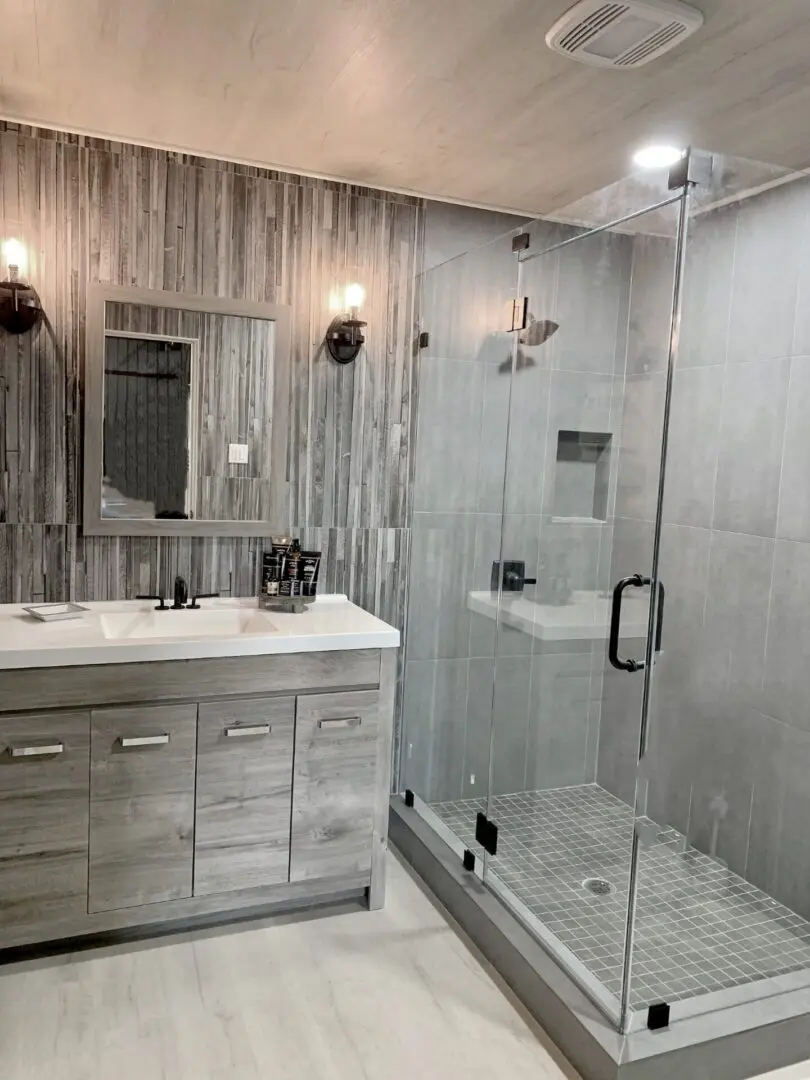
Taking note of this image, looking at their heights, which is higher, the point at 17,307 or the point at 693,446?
the point at 17,307

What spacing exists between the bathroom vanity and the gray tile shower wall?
80 cm

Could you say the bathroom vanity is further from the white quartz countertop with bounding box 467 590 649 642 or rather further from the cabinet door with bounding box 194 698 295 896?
the white quartz countertop with bounding box 467 590 649 642

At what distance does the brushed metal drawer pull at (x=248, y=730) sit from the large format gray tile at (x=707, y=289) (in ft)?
5.01

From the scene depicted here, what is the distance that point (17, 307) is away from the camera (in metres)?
2.48

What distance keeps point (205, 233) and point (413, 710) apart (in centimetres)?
191

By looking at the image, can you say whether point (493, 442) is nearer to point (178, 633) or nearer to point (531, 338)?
point (531, 338)

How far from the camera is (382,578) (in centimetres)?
316

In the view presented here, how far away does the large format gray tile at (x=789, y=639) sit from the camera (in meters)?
2.50

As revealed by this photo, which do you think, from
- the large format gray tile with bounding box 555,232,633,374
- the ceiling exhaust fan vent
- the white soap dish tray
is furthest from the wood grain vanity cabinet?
the ceiling exhaust fan vent

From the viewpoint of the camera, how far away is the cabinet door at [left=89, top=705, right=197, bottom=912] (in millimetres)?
2250

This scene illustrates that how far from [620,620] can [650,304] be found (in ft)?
2.76

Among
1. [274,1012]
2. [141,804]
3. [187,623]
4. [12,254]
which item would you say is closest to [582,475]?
[187,623]

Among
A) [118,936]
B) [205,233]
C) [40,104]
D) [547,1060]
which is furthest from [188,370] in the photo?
[547,1060]

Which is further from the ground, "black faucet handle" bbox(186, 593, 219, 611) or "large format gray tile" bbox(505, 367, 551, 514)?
"large format gray tile" bbox(505, 367, 551, 514)
